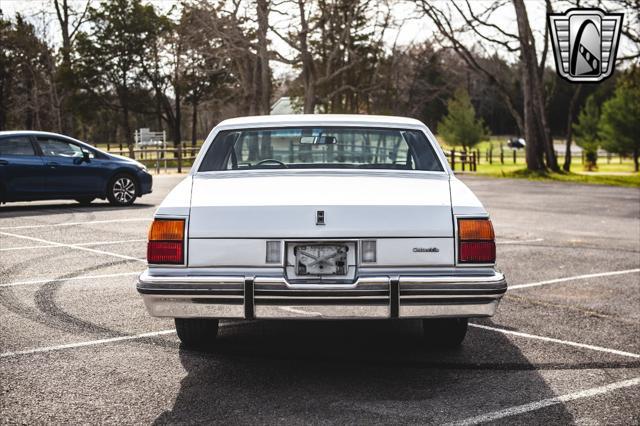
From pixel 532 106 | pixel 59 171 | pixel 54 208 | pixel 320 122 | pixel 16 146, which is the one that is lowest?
pixel 54 208

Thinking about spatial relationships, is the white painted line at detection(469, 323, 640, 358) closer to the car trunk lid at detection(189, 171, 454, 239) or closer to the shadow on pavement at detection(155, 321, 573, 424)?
the shadow on pavement at detection(155, 321, 573, 424)

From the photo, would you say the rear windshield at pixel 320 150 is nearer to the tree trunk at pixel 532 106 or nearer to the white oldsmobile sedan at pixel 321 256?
the white oldsmobile sedan at pixel 321 256

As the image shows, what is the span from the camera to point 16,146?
52.1 feet

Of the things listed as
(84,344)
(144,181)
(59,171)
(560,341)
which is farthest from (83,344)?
(144,181)

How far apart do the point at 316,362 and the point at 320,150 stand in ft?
5.42

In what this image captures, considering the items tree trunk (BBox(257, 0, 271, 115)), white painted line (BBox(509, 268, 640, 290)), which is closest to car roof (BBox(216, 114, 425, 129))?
white painted line (BBox(509, 268, 640, 290))

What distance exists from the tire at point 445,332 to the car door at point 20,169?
11914 mm

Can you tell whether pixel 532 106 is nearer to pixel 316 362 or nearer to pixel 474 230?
pixel 316 362

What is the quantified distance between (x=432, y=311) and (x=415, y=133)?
1.76 m

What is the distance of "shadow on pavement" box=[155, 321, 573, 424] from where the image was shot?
4.20m

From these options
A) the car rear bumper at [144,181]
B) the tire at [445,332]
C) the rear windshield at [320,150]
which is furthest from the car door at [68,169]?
the tire at [445,332]

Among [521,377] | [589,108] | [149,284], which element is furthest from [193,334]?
[589,108]

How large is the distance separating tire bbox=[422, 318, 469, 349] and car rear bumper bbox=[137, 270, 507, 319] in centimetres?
94

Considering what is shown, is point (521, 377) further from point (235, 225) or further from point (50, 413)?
point (50, 413)
